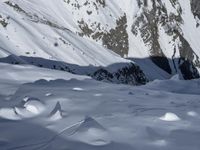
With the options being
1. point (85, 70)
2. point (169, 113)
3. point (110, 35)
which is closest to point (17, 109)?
point (169, 113)

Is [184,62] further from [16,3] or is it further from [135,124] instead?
[135,124]

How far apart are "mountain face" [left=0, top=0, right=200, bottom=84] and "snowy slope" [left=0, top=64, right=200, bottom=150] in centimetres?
1877

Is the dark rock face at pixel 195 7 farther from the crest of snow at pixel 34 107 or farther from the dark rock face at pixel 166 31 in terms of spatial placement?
the crest of snow at pixel 34 107

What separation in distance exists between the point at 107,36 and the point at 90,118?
152 ft

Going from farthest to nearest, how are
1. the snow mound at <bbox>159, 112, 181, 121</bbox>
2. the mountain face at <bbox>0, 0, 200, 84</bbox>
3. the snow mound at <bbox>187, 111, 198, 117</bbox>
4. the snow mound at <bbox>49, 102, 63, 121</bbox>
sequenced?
1. the mountain face at <bbox>0, 0, 200, 84</bbox>
2. the snow mound at <bbox>187, 111, 198, 117</bbox>
3. the snow mound at <bbox>159, 112, 181, 121</bbox>
4. the snow mound at <bbox>49, 102, 63, 121</bbox>

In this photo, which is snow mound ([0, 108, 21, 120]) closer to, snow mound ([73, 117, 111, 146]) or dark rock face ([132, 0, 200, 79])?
snow mound ([73, 117, 111, 146])

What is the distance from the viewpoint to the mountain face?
33.7 metres

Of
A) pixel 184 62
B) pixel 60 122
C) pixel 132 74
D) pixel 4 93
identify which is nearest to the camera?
pixel 60 122

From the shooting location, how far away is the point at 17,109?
583 cm

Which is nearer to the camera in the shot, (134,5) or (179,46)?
(134,5)

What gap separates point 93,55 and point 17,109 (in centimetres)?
3542

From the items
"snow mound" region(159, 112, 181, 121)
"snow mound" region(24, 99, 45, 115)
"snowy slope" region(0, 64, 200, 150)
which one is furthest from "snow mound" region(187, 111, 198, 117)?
"snow mound" region(24, 99, 45, 115)

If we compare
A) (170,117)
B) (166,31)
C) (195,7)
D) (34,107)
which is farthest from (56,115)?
(195,7)

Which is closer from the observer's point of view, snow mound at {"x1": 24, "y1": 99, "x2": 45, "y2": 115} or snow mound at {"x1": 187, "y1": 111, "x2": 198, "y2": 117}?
snow mound at {"x1": 24, "y1": 99, "x2": 45, "y2": 115}
